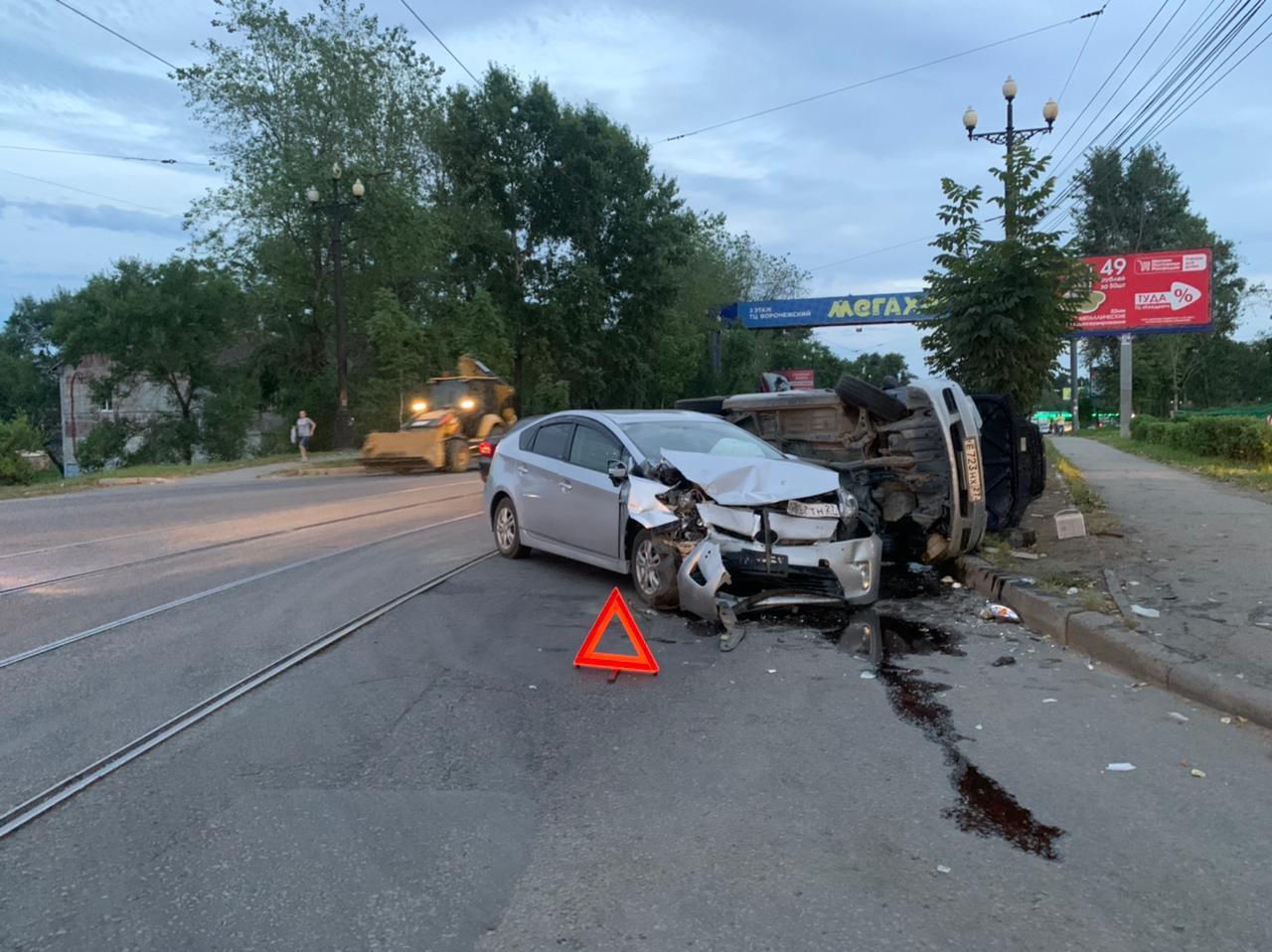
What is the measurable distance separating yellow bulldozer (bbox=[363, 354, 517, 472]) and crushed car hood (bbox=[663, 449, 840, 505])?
1731 cm

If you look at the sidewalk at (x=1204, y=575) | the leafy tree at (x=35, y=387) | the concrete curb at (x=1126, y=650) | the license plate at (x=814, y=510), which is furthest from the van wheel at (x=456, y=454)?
the leafy tree at (x=35, y=387)

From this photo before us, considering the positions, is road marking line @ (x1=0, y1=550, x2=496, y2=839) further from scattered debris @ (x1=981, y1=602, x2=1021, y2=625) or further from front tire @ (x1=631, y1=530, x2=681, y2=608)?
scattered debris @ (x1=981, y1=602, x2=1021, y2=625)

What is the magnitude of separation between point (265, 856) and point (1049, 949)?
2683 mm

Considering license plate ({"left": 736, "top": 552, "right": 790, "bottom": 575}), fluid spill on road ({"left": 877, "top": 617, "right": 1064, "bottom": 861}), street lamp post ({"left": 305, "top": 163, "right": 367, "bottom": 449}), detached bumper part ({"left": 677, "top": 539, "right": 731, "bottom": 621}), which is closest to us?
fluid spill on road ({"left": 877, "top": 617, "right": 1064, "bottom": 861})

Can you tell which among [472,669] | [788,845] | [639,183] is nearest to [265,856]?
[788,845]

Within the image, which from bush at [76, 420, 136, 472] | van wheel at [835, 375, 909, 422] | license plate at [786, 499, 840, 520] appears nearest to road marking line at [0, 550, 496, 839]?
license plate at [786, 499, 840, 520]

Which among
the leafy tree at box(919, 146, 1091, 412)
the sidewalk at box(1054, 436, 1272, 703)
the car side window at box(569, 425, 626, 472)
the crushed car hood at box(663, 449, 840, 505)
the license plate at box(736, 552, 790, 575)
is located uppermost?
the leafy tree at box(919, 146, 1091, 412)

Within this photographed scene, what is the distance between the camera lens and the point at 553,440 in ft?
30.3

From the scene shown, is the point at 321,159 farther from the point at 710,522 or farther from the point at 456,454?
the point at 710,522

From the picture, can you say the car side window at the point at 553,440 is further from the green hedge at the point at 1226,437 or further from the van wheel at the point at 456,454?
the green hedge at the point at 1226,437

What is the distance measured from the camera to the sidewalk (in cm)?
546

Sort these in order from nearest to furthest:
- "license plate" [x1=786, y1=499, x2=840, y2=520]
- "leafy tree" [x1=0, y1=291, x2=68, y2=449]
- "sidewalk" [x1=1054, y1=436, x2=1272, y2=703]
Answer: "sidewalk" [x1=1054, y1=436, x2=1272, y2=703] → "license plate" [x1=786, y1=499, x2=840, y2=520] → "leafy tree" [x1=0, y1=291, x2=68, y2=449]

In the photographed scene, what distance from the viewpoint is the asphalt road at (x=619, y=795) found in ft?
9.73

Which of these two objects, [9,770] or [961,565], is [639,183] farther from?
[9,770]
